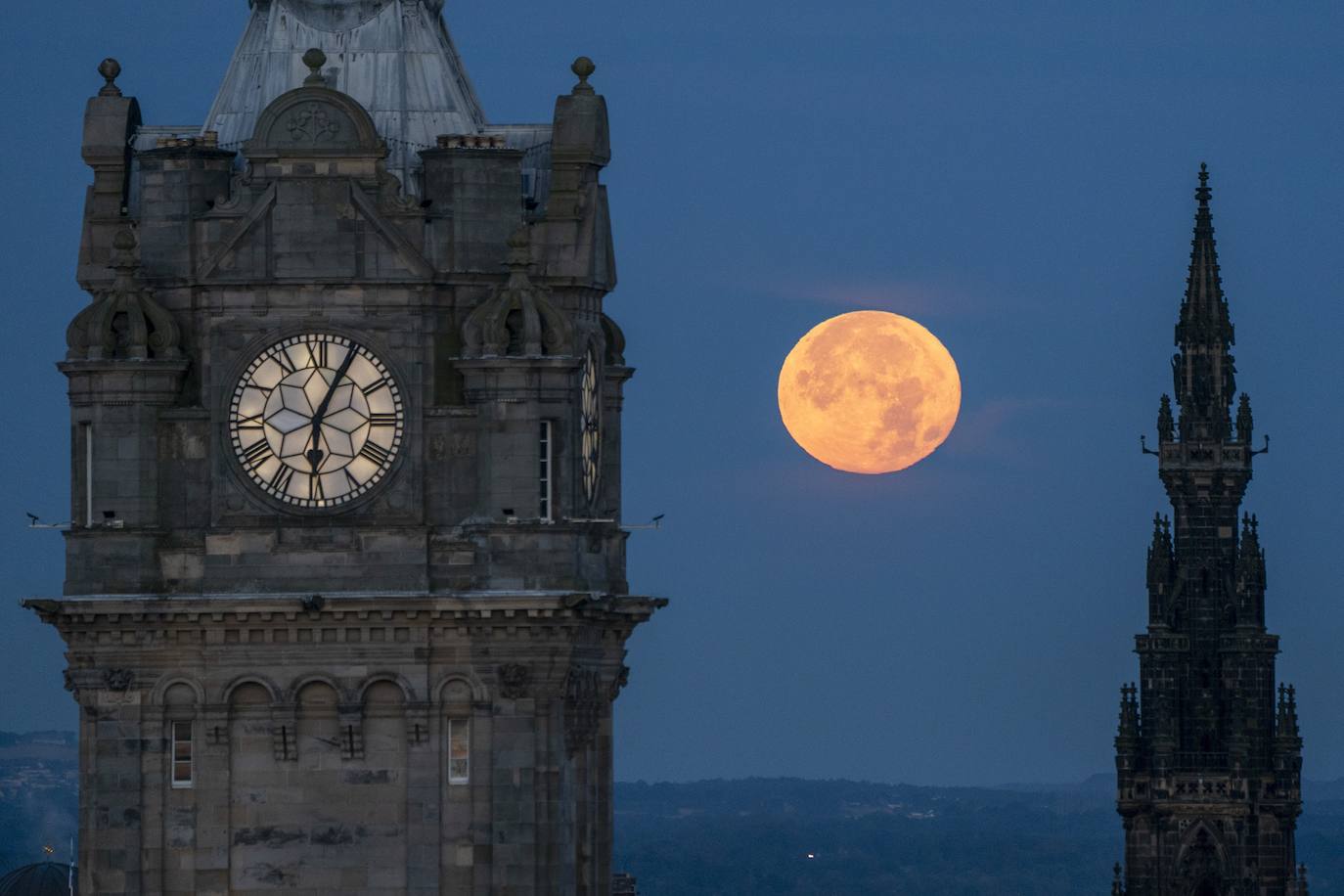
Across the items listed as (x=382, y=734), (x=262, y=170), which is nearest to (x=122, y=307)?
(x=262, y=170)

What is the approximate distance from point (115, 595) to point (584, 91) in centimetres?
1630

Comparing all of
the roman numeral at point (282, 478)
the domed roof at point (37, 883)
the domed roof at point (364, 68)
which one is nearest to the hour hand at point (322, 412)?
the roman numeral at point (282, 478)

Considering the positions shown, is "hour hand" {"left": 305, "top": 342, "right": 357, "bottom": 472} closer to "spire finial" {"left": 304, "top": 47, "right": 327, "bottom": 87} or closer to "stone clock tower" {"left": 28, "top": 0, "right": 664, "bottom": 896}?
"stone clock tower" {"left": 28, "top": 0, "right": 664, "bottom": 896}

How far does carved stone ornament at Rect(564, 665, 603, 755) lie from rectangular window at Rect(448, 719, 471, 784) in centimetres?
246

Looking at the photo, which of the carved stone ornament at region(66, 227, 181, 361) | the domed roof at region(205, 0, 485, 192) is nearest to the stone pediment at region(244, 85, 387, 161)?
the domed roof at region(205, 0, 485, 192)

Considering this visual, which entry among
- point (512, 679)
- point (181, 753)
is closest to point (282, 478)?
point (181, 753)

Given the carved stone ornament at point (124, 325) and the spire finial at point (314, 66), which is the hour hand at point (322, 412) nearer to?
the carved stone ornament at point (124, 325)

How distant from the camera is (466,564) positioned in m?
112

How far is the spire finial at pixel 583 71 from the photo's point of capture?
114 metres

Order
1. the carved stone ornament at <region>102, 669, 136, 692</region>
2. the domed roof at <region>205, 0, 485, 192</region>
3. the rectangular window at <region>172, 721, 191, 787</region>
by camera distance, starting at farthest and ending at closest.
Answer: the domed roof at <region>205, 0, 485, 192</region> → the rectangular window at <region>172, 721, 191, 787</region> → the carved stone ornament at <region>102, 669, 136, 692</region>

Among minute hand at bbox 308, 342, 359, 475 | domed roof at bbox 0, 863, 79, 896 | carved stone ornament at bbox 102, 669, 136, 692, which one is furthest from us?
domed roof at bbox 0, 863, 79, 896

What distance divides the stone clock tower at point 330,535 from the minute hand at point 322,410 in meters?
0.09

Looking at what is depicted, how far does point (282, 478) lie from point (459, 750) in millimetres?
7552

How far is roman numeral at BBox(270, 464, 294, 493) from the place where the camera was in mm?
112062
